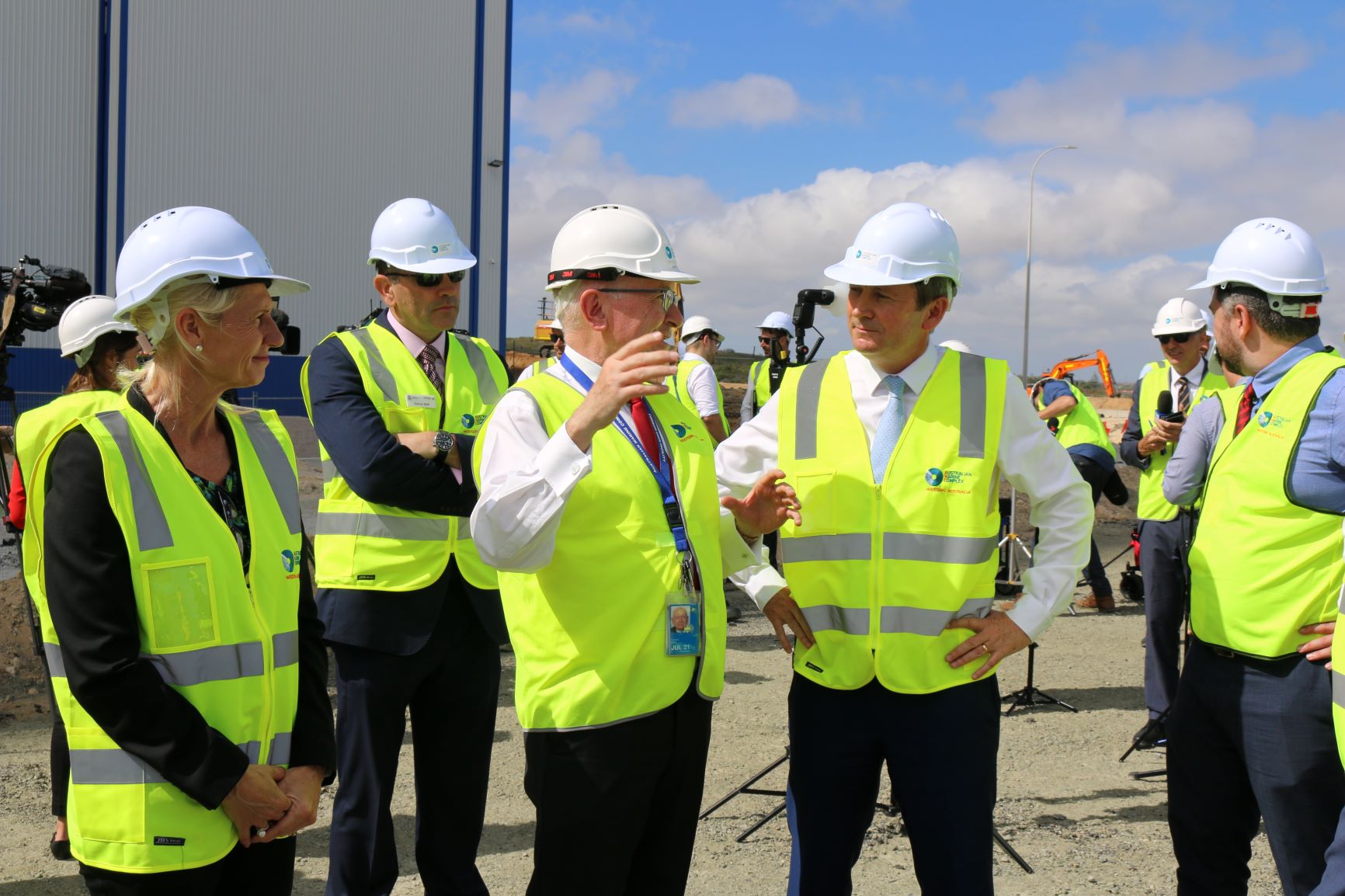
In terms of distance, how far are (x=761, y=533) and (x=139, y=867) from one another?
5.57 ft

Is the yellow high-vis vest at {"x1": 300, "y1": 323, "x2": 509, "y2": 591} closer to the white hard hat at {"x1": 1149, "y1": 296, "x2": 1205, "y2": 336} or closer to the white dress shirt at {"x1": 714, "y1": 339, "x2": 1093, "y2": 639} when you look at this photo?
the white dress shirt at {"x1": 714, "y1": 339, "x2": 1093, "y2": 639}

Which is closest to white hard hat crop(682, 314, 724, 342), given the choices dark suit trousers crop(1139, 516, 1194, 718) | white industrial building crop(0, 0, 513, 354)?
dark suit trousers crop(1139, 516, 1194, 718)

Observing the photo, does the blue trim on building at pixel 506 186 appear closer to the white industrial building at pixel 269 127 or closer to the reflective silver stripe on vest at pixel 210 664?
the white industrial building at pixel 269 127

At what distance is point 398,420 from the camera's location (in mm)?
3855

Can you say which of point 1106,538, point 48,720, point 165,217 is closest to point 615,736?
point 165,217

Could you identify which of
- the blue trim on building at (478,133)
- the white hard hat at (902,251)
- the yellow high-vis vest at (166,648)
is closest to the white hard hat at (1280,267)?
the white hard hat at (902,251)

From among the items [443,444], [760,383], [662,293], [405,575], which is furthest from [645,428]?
[760,383]

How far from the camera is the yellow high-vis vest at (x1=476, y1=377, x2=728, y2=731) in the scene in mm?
2578

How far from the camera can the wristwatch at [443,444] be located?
3.71 meters

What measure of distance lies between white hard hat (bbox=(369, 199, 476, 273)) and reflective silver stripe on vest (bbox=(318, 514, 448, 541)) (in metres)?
0.89

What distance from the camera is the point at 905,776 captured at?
9.82 feet

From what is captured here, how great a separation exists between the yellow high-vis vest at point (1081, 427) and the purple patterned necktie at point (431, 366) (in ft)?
23.5

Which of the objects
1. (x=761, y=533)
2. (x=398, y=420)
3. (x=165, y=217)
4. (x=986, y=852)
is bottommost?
(x=986, y=852)

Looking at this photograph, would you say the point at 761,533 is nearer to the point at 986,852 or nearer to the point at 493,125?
the point at 986,852
